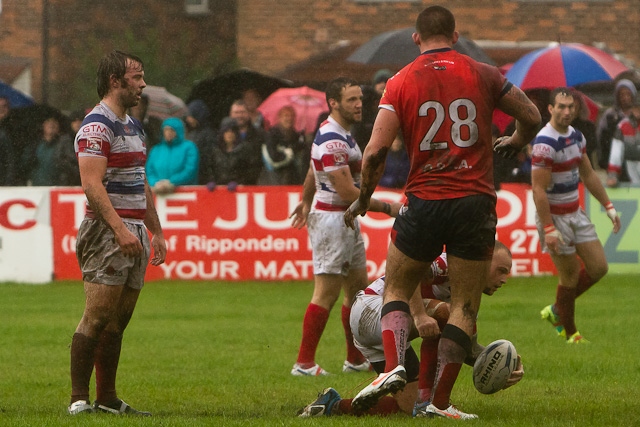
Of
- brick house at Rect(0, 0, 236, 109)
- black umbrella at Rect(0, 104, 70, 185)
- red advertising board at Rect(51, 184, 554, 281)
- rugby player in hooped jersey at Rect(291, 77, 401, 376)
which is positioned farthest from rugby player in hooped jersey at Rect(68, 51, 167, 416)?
brick house at Rect(0, 0, 236, 109)

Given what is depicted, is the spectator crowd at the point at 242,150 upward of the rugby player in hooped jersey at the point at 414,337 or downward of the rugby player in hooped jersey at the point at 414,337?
upward

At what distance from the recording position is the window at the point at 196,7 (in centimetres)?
2953

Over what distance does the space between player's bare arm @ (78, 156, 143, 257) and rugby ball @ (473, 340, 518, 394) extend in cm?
205

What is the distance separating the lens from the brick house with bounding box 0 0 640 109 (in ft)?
93.6

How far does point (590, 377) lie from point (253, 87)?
39.1 ft

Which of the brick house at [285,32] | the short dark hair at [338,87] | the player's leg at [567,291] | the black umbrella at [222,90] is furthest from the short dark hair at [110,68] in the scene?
the brick house at [285,32]

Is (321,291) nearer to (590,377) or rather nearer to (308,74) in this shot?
(590,377)

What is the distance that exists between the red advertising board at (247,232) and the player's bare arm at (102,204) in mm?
9605

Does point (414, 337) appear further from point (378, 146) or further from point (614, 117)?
point (614, 117)

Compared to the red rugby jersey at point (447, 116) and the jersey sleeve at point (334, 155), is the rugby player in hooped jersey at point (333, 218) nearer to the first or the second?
the jersey sleeve at point (334, 155)

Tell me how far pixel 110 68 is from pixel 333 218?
304cm

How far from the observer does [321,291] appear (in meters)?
10.3

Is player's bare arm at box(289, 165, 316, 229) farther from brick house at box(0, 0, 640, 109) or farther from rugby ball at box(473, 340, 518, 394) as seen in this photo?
brick house at box(0, 0, 640, 109)

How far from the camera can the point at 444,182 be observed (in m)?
7.22
